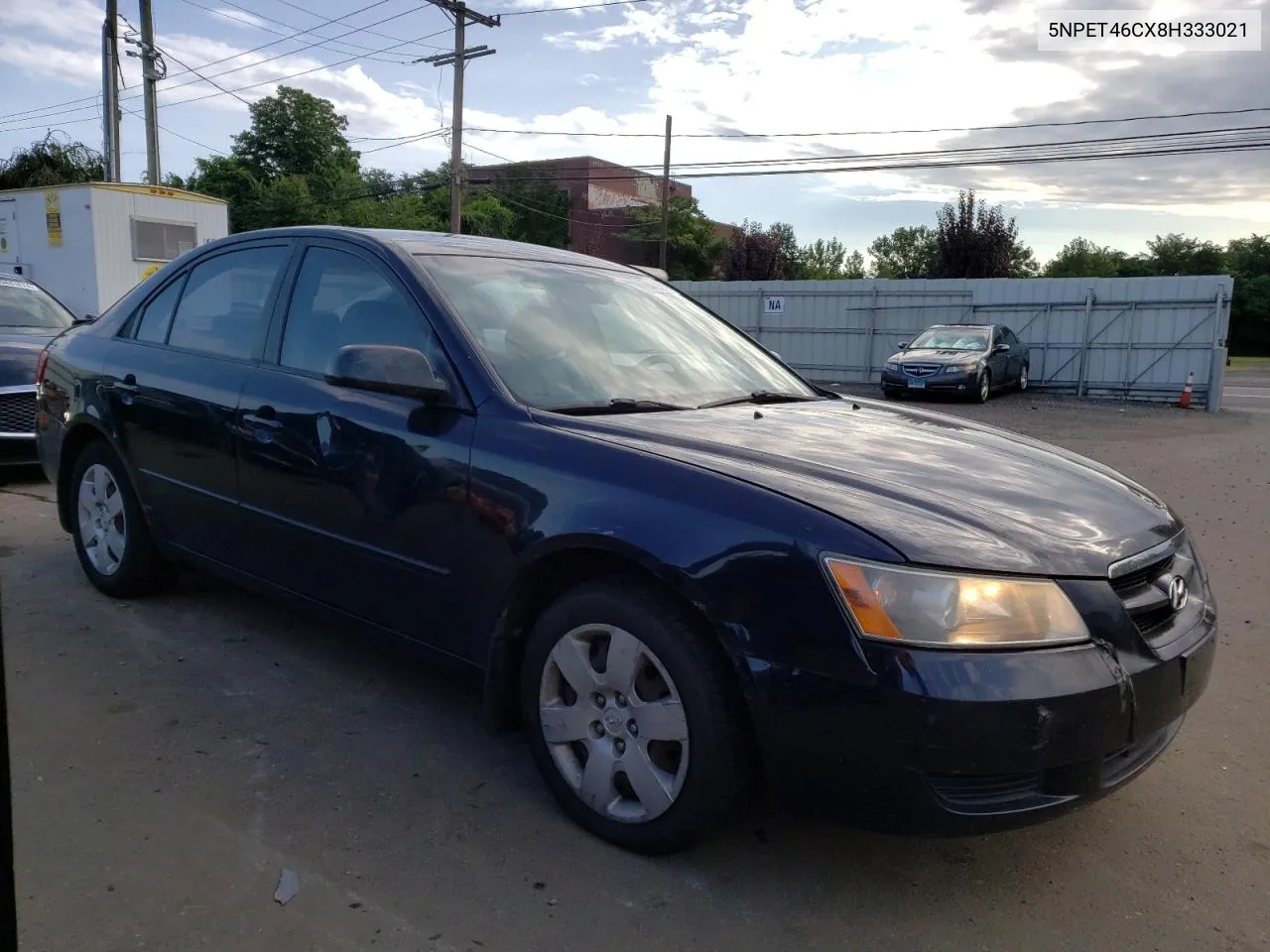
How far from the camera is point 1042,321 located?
19406mm

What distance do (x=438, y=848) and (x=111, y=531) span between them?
2.70 metres

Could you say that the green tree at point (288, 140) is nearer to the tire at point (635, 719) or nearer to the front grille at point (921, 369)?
→ the front grille at point (921, 369)

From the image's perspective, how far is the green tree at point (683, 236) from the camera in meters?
60.6

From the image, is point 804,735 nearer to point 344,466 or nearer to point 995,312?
point 344,466

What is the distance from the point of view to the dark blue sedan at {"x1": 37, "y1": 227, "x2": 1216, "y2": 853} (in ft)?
6.98

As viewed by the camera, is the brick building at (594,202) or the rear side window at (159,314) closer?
the rear side window at (159,314)

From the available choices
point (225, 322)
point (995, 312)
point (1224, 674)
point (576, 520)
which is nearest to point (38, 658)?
point (225, 322)

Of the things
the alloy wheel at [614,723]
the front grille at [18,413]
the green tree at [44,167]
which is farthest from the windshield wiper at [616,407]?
the green tree at [44,167]

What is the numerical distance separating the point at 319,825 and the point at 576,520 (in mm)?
1118

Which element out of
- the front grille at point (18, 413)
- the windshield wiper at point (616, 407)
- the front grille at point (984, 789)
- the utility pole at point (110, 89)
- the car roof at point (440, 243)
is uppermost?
the utility pole at point (110, 89)

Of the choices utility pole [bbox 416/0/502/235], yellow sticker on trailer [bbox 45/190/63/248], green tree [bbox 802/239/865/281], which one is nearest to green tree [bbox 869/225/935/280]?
green tree [bbox 802/239/865/281]

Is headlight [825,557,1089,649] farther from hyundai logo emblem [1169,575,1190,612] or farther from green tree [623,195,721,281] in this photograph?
green tree [623,195,721,281]

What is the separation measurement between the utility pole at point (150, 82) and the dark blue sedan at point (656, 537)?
21.0 m

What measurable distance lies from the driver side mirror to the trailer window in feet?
46.0
